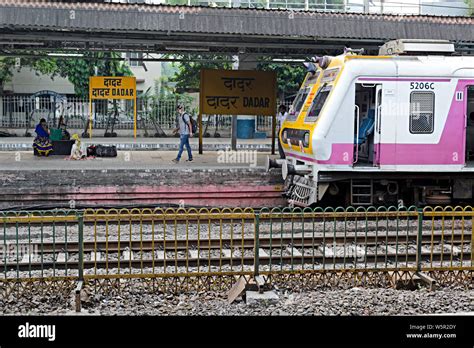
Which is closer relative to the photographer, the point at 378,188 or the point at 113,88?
the point at 378,188

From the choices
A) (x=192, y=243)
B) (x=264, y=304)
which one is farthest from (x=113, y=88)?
(x=264, y=304)

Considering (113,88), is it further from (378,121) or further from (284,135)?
(378,121)

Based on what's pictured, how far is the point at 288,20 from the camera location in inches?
626

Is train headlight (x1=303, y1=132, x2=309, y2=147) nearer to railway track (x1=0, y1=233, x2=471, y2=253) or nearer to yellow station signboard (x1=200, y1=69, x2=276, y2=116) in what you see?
railway track (x1=0, y1=233, x2=471, y2=253)

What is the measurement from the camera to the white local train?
42.9ft

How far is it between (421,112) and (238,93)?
6859 millimetres

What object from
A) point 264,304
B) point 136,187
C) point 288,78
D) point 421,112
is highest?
point 288,78

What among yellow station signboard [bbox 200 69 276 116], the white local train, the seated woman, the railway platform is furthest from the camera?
the seated woman

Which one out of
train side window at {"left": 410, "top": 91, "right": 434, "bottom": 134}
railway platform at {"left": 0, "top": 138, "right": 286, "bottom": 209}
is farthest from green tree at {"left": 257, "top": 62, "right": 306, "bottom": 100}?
train side window at {"left": 410, "top": 91, "right": 434, "bottom": 134}

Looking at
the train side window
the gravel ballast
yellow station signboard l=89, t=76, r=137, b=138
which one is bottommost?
the gravel ballast

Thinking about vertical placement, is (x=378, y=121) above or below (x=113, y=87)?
below

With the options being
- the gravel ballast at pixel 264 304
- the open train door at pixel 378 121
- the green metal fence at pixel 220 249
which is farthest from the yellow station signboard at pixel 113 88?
the gravel ballast at pixel 264 304

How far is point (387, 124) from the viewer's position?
518 inches

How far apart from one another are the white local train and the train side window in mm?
19
